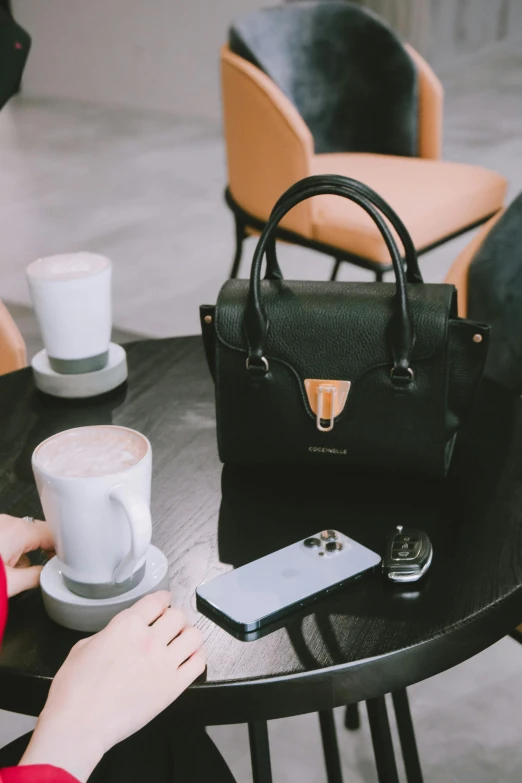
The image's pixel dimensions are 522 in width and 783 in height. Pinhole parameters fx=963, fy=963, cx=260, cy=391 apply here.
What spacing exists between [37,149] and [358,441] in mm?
4883

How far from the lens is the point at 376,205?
1.02m

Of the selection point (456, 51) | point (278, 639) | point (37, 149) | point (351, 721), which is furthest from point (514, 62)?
point (278, 639)

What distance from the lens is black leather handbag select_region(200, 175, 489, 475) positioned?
99 centimetres

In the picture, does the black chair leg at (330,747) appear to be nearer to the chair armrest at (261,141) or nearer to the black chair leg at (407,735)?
the black chair leg at (407,735)

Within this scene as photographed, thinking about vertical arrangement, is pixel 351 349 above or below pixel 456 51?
above

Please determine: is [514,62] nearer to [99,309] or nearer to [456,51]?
[456,51]

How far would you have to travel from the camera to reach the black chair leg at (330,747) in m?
1.27

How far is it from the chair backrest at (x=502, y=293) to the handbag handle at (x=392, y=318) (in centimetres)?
72

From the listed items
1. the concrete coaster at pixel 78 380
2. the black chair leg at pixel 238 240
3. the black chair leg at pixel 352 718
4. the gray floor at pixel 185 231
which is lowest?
the gray floor at pixel 185 231

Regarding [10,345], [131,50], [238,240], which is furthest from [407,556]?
[131,50]

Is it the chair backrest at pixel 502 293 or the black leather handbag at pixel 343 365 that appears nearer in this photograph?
the black leather handbag at pixel 343 365

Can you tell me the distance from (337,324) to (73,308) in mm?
340

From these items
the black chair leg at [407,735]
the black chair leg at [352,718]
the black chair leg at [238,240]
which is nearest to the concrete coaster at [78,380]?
the black chair leg at [407,735]

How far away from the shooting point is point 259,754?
103cm
